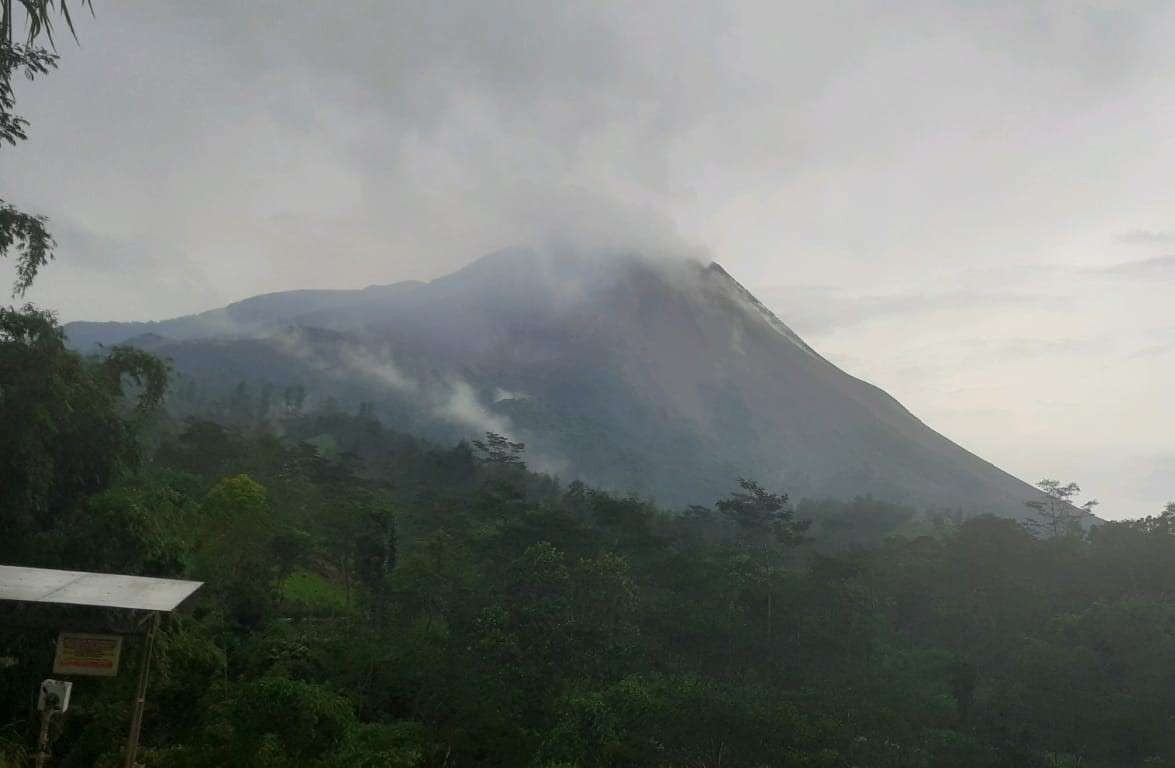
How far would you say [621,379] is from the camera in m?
113

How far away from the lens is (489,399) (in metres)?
106

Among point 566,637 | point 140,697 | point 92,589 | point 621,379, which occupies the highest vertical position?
point 621,379

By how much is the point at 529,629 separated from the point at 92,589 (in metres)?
11.5

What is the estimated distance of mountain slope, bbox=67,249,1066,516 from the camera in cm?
9044

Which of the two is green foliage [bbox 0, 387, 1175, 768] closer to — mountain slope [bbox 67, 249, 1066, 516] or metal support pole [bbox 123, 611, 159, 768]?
metal support pole [bbox 123, 611, 159, 768]

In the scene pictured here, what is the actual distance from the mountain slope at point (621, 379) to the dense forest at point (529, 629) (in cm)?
5149

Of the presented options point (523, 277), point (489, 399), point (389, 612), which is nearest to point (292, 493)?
point (389, 612)

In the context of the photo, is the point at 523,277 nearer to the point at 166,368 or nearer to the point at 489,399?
the point at 489,399

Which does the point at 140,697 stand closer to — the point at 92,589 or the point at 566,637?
the point at 92,589

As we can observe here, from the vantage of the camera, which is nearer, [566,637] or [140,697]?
[140,697]

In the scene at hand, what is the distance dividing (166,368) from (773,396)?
10233 cm

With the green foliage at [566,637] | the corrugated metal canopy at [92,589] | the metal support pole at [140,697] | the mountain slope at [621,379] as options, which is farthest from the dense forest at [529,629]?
the mountain slope at [621,379]

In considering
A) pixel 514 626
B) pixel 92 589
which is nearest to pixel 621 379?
pixel 514 626

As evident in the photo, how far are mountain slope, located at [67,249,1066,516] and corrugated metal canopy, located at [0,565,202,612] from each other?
75.5 meters
